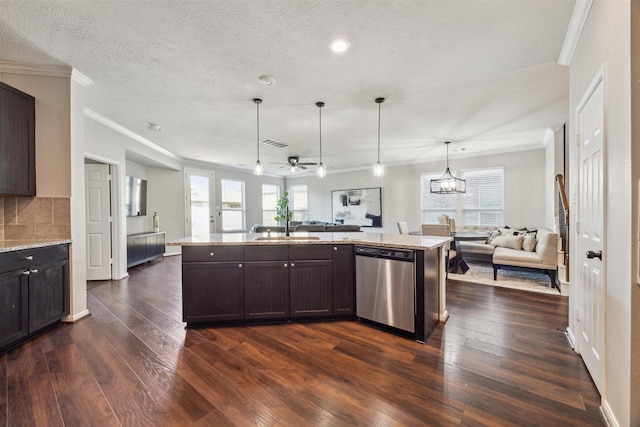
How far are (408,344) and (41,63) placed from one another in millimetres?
4303

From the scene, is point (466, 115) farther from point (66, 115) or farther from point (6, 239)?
point (6, 239)

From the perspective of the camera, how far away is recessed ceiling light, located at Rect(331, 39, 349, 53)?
2195mm

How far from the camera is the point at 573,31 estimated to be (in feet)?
6.67

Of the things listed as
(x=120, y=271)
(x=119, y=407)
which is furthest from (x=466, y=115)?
(x=120, y=271)

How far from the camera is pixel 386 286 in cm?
251

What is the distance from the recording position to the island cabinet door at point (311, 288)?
9.01 ft

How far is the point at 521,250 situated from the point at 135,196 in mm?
7367

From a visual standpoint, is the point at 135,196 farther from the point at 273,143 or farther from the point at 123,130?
the point at 273,143

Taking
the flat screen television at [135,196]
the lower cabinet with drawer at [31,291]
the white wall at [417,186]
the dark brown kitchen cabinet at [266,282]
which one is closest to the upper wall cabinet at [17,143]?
the lower cabinet with drawer at [31,291]

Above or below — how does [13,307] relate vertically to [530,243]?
below

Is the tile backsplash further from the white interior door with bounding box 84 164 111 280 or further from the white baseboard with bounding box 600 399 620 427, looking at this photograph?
the white baseboard with bounding box 600 399 620 427

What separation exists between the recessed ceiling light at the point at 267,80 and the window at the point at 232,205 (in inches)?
213

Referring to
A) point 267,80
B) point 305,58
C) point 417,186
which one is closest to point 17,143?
point 267,80

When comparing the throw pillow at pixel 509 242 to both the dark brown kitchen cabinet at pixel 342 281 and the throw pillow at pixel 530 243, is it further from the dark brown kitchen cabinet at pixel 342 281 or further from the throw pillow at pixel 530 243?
the dark brown kitchen cabinet at pixel 342 281
